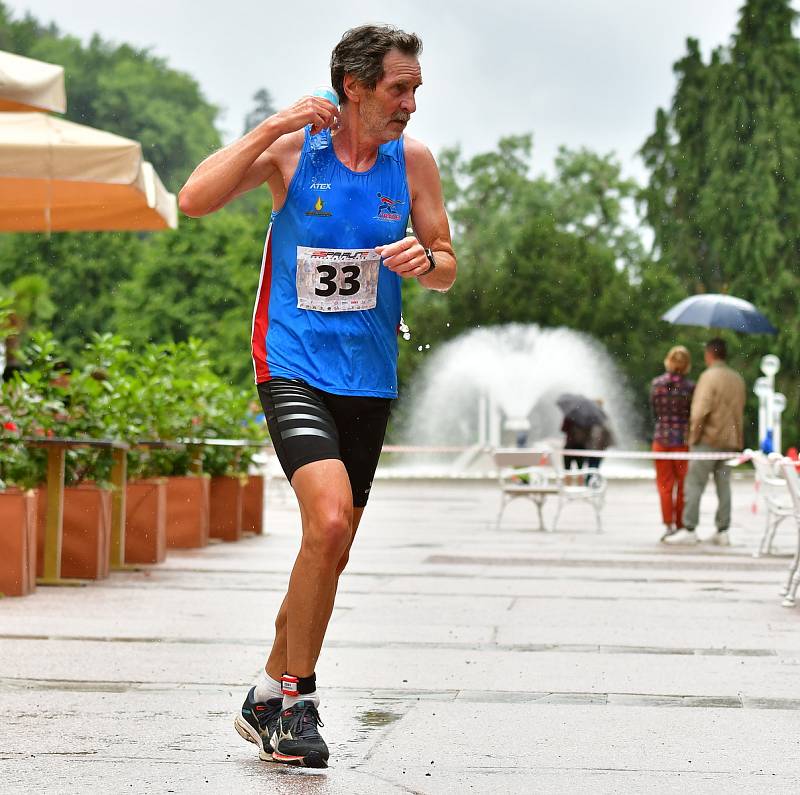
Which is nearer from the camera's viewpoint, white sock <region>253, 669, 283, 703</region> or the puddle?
white sock <region>253, 669, 283, 703</region>

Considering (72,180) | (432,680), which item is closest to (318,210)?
(432,680)

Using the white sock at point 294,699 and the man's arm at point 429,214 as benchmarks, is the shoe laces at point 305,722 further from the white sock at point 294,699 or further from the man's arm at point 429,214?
the man's arm at point 429,214

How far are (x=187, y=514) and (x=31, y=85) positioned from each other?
5.01 meters

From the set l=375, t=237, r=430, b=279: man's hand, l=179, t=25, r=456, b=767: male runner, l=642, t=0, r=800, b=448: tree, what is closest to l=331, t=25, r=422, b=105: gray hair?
l=179, t=25, r=456, b=767: male runner

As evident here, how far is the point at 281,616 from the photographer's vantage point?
496cm

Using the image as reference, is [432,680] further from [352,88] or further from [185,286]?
[185,286]

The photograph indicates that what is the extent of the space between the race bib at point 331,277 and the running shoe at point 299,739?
3.78 feet

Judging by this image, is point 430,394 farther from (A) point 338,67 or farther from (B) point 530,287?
(A) point 338,67

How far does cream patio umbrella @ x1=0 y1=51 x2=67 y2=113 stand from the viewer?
31.3 feet

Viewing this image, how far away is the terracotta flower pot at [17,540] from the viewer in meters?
9.24

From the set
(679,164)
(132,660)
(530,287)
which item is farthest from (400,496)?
(679,164)

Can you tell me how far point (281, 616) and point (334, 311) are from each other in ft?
3.00

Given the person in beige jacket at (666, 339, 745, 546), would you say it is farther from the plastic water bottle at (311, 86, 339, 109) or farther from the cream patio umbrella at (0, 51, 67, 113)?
the plastic water bottle at (311, 86, 339, 109)

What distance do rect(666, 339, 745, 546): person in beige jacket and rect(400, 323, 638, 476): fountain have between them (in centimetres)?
2927
